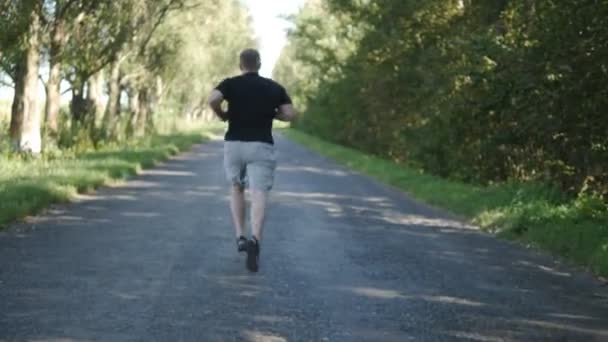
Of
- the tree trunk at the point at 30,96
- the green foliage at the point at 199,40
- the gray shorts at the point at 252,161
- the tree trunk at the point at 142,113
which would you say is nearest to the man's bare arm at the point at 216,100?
the gray shorts at the point at 252,161

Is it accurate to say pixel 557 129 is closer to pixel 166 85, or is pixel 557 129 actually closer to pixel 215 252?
pixel 215 252

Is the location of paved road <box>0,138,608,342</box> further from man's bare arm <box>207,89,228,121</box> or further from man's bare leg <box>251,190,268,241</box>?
man's bare arm <box>207,89,228,121</box>

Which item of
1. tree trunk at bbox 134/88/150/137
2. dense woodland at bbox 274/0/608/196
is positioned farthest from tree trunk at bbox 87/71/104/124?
dense woodland at bbox 274/0/608/196

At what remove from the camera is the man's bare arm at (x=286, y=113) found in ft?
26.3

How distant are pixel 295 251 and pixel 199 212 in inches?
165

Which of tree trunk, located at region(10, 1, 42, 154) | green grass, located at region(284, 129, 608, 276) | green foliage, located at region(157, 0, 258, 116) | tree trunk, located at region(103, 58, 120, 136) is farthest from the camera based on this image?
green foliage, located at region(157, 0, 258, 116)

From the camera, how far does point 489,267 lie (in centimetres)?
872

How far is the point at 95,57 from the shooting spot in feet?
91.5

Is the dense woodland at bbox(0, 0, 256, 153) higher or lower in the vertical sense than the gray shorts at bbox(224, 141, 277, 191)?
higher

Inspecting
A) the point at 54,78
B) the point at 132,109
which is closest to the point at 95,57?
the point at 54,78

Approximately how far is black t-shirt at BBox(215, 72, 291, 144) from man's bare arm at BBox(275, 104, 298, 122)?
5 cm

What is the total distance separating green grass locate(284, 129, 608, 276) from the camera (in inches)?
385

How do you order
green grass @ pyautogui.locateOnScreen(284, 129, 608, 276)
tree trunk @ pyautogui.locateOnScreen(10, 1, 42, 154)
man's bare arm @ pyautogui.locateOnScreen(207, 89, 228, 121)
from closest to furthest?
man's bare arm @ pyautogui.locateOnScreen(207, 89, 228, 121) < green grass @ pyautogui.locateOnScreen(284, 129, 608, 276) < tree trunk @ pyautogui.locateOnScreen(10, 1, 42, 154)

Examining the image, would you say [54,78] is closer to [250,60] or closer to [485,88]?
[485,88]
